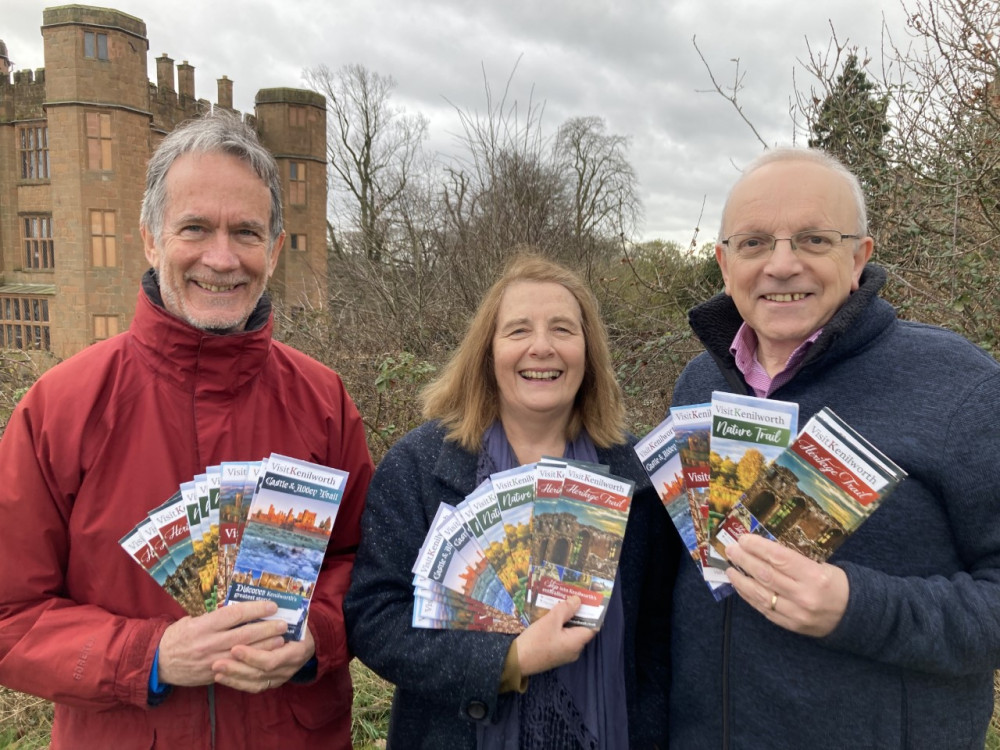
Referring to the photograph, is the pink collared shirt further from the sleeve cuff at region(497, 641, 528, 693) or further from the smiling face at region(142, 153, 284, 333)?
the smiling face at region(142, 153, 284, 333)

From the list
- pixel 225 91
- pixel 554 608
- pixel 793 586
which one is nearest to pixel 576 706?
pixel 554 608

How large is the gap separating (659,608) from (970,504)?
0.97 metres

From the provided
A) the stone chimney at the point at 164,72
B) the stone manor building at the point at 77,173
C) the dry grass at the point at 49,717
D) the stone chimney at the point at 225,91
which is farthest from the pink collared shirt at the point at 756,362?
the stone chimney at the point at 225,91

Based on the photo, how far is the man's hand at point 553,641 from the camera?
5.96ft

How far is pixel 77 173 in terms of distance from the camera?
25.5 m

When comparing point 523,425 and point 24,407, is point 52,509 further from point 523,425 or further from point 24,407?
point 523,425

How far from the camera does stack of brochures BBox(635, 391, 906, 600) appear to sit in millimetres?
1559

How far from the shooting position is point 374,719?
422 cm

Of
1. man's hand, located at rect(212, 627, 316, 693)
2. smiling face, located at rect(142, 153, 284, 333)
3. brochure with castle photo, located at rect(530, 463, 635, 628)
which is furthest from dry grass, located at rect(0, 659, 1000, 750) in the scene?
smiling face, located at rect(142, 153, 284, 333)

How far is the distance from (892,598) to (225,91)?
37.4 meters

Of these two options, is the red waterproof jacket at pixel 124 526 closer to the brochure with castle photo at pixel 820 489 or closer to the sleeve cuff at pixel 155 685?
the sleeve cuff at pixel 155 685

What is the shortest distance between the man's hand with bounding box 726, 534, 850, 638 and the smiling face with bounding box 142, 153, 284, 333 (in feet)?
5.57

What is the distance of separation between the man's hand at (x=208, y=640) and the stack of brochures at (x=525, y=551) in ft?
1.43

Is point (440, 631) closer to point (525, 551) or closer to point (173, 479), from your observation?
point (525, 551)
